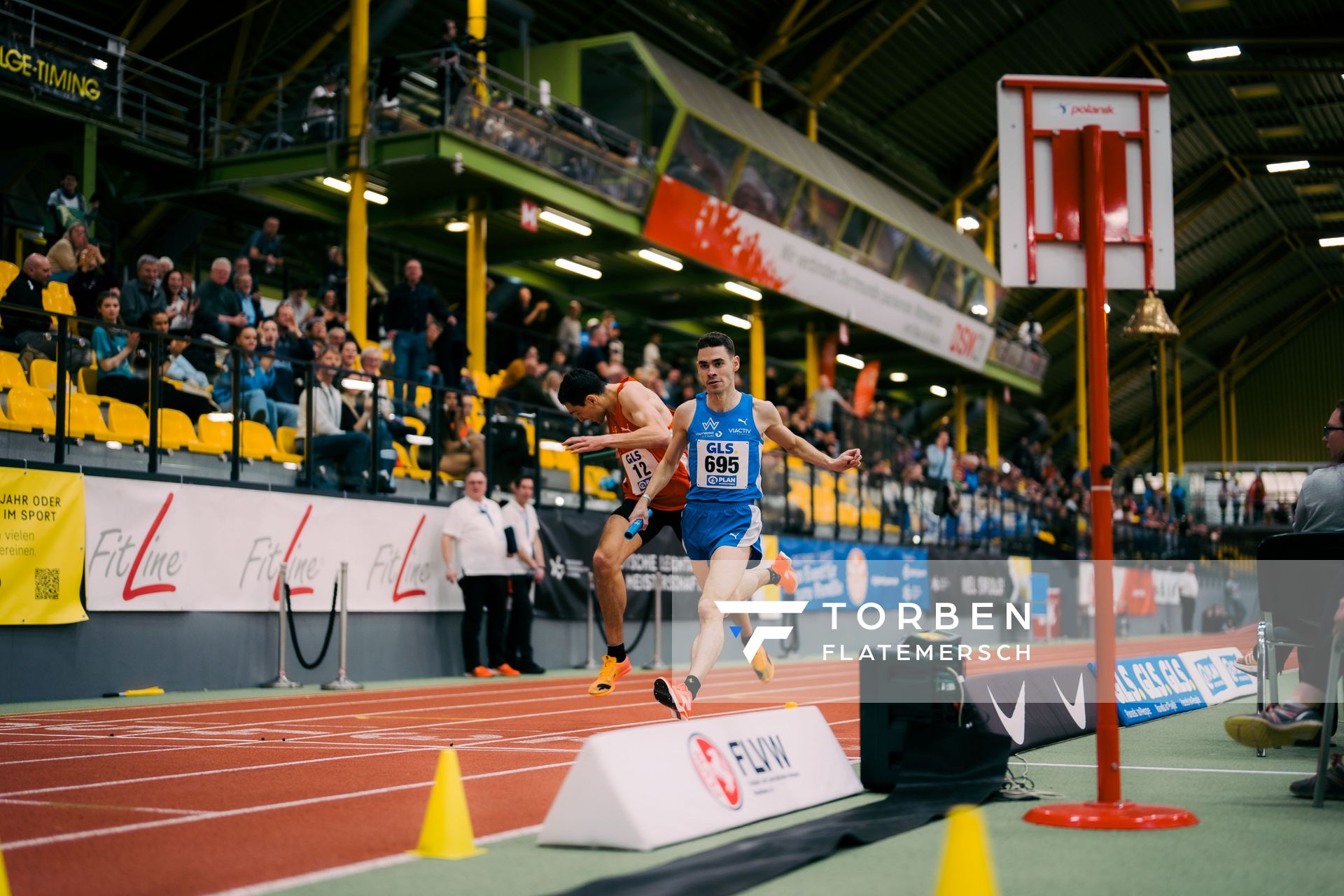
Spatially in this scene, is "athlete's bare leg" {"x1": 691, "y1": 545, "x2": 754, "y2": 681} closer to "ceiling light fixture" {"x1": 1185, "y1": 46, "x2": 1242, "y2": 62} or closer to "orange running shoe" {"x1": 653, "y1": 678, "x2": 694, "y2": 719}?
"orange running shoe" {"x1": 653, "y1": 678, "x2": 694, "y2": 719}

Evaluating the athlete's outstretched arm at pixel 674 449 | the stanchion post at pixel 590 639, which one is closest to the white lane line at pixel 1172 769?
the athlete's outstretched arm at pixel 674 449

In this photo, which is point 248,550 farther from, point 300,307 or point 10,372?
point 300,307

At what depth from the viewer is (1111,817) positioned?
5168mm

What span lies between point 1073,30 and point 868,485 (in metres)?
16.4

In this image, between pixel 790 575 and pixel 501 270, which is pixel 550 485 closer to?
pixel 790 575

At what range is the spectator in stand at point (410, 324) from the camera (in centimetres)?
1789

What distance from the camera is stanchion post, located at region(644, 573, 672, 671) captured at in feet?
57.9

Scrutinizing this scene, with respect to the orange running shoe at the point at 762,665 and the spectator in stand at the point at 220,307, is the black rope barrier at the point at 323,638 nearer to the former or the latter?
the spectator in stand at the point at 220,307

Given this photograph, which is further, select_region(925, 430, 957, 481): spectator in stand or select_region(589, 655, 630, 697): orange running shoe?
select_region(925, 430, 957, 481): spectator in stand

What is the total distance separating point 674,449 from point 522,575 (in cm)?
783

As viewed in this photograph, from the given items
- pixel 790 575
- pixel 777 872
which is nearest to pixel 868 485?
pixel 790 575

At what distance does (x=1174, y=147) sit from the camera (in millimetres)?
42188

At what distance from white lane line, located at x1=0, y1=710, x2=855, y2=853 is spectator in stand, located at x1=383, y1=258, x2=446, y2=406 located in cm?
1145

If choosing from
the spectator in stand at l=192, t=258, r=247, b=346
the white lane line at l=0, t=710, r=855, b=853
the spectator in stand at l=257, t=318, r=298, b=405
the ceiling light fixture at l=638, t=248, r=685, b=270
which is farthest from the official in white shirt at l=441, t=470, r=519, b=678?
the ceiling light fixture at l=638, t=248, r=685, b=270
